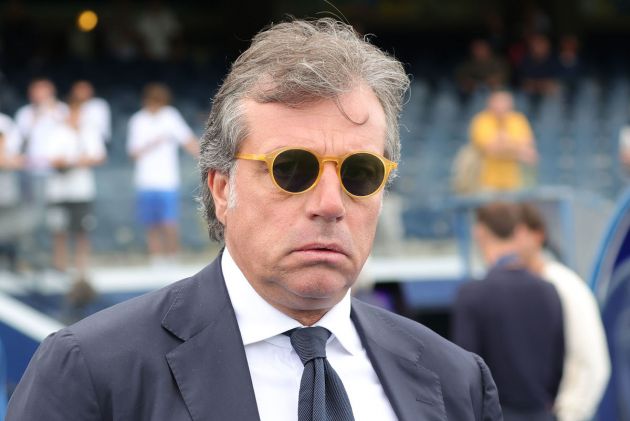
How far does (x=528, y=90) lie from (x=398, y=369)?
44.7ft

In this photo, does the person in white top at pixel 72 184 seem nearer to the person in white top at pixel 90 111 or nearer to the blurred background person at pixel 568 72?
the person in white top at pixel 90 111

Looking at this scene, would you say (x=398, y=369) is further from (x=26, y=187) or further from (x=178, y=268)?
(x=178, y=268)

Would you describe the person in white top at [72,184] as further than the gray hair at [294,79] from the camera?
Yes

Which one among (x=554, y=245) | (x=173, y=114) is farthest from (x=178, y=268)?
(x=554, y=245)

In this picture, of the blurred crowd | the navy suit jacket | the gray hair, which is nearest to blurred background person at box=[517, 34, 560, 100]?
the blurred crowd

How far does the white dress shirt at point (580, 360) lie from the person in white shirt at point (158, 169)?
522cm

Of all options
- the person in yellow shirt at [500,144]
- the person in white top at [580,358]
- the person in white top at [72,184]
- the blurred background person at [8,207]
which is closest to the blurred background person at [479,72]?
the person in yellow shirt at [500,144]

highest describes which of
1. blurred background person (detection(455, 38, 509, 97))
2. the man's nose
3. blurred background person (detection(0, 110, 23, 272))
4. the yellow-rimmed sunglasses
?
blurred background person (detection(455, 38, 509, 97))

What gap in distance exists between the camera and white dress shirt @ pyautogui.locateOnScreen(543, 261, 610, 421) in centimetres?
468

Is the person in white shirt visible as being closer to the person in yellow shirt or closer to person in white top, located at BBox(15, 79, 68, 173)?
person in white top, located at BBox(15, 79, 68, 173)

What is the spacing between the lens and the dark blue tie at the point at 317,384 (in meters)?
1.92

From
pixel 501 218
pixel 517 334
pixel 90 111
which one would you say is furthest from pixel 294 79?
pixel 90 111

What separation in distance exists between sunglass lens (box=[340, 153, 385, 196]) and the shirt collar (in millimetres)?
208

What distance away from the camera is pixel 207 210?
228cm
